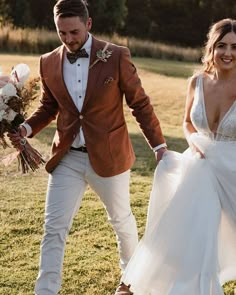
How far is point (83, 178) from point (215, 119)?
3.35 feet

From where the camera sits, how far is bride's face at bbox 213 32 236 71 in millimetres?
4293

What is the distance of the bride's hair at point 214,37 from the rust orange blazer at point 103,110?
0.52 meters

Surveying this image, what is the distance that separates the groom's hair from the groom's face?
0.03 m

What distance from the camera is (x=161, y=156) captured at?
4.49 meters

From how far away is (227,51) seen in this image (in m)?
4.29

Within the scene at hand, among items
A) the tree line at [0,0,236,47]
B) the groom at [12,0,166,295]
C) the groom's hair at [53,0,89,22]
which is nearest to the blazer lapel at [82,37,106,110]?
the groom at [12,0,166,295]

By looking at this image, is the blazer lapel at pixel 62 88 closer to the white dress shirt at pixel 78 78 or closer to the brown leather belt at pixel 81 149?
the white dress shirt at pixel 78 78

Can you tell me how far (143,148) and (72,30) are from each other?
6583mm

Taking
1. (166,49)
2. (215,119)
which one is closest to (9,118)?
(215,119)

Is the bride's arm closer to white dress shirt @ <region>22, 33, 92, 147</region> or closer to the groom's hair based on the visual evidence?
white dress shirt @ <region>22, 33, 92, 147</region>

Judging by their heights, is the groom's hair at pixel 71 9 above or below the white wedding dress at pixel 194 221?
above

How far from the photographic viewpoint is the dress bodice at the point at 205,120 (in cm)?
422

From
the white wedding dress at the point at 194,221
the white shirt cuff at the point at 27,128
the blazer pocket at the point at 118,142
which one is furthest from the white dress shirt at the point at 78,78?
the white wedding dress at the point at 194,221

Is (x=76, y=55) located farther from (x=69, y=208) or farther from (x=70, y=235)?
(x=70, y=235)
